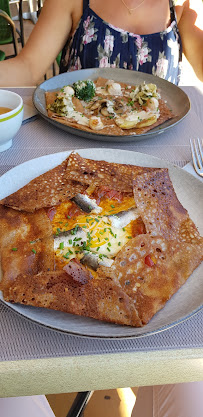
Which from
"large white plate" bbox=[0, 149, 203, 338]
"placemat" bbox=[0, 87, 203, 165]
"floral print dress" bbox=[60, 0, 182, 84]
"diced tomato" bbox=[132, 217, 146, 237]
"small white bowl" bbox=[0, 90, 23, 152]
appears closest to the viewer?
"large white plate" bbox=[0, 149, 203, 338]

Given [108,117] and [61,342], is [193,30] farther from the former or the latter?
[61,342]

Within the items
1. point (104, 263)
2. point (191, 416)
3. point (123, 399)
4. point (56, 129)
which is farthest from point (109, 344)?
point (56, 129)

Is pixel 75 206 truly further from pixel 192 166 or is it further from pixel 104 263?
pixel 192 166

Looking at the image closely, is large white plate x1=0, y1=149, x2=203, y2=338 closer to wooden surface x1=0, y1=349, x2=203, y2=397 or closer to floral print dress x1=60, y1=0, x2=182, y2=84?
wooden surface x1=0, y1=349, x2=203, y2=397

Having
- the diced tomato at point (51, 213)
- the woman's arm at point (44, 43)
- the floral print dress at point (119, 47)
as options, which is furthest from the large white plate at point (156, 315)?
the floral print dress at point (119, 47)

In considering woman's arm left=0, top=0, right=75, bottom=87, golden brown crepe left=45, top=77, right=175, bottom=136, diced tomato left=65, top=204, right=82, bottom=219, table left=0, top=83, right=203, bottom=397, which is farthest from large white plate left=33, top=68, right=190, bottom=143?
table left=0, top=83, right=203, bottom=397

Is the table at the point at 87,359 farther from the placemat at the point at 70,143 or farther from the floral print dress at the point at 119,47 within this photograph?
the floral print dress at the point at 119,47

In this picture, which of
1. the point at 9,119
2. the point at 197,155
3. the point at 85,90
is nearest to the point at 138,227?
the point at 197,155
